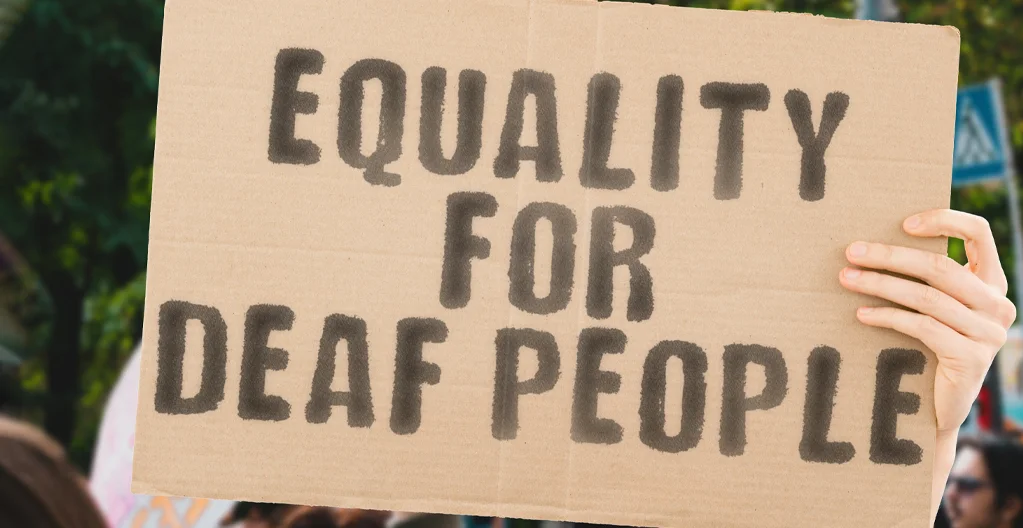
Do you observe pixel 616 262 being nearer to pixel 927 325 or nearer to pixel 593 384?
pixel 593 384

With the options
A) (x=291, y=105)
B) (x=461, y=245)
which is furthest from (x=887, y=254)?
(x=291, y=105)

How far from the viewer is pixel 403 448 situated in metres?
1.23

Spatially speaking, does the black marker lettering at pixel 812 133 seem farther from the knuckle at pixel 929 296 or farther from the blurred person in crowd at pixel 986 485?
the blurred person in crowd at pixel 986 485

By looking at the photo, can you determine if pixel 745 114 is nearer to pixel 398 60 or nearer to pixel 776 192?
pixel 776 192

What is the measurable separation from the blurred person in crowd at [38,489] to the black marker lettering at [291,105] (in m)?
0.59

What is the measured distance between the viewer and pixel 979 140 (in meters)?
3.48

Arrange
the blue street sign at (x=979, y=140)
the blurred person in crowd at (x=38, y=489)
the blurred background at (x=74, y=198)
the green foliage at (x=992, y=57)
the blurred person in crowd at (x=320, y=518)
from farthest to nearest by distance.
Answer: the green foliage at (x=992, y=57) → the blue street sign at (x=979, y=140) → the blurred background at (x=74, y=198) → the blurred person in crowd at (x=320, y=518) → the blurred person in crowd at (x=38, y=489)

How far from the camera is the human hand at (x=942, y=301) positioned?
118cm

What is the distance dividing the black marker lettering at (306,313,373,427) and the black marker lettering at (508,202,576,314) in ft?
0.70

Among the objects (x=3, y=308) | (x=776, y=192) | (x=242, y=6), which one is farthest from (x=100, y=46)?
(x=776, y=192)

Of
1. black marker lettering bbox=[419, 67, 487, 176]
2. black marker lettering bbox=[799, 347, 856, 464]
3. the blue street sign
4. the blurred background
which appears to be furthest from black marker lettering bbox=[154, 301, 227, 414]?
the blue street sign

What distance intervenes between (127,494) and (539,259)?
4.71ft

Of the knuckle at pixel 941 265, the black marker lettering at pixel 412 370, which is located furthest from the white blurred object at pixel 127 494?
the knuckle at pixel 941 265

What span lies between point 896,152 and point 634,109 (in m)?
0.36
